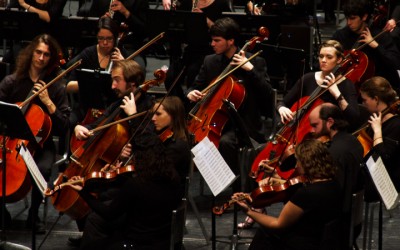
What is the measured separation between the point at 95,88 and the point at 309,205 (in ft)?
7.18

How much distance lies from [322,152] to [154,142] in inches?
38.5

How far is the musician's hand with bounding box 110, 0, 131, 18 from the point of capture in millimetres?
8078

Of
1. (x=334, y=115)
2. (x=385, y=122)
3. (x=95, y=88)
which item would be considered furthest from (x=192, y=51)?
(x=334, y=115)

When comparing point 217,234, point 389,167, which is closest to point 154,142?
point 217,234

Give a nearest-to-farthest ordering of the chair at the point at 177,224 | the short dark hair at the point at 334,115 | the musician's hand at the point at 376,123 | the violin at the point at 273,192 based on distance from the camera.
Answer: the chair at the point at 177,224 → the violin at the point at 273,192 → the short dark hair at the point at 334,115 → the musician's hand at the point at 376,123

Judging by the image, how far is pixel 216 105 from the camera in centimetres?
626

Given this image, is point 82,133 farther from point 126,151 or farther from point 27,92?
point 27,92

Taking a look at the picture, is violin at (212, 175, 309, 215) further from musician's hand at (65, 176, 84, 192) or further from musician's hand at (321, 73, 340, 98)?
musician's hand at (321, 73, 340, 98)

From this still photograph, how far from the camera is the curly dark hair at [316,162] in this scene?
471cm

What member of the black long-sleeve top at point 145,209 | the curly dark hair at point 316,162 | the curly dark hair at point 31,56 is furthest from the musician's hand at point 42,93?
the curly dark hair at point 316,162

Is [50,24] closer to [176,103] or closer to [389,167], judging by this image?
[176,103]

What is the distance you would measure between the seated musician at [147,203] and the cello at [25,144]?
3.25 feet

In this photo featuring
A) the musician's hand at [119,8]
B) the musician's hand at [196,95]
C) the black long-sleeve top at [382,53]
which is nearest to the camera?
the musician's hand at [196,95]

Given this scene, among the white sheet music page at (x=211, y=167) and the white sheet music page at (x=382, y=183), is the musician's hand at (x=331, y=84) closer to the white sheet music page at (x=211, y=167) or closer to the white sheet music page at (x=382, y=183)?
the white sheet music page at (x=382, y=183)
